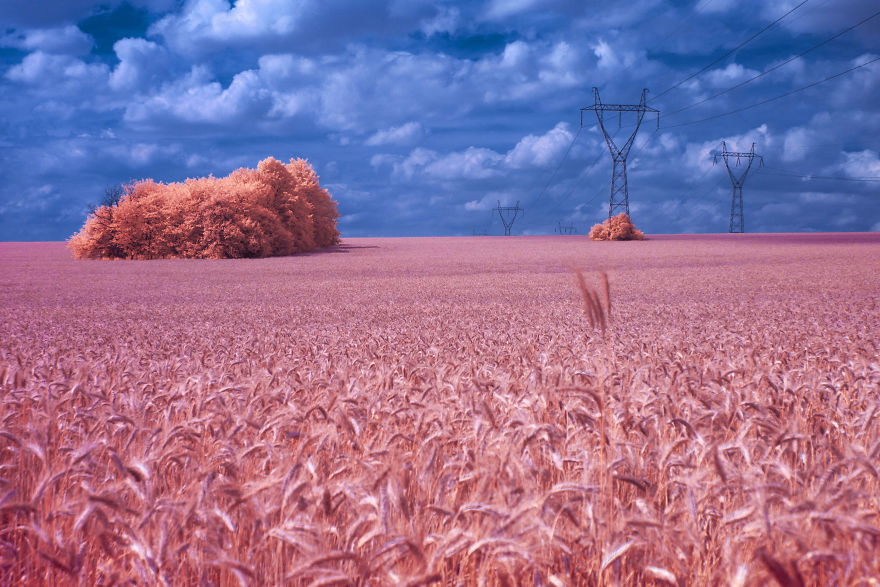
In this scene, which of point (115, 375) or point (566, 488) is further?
point (115, 375)

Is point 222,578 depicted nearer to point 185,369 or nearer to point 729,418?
point 729,418

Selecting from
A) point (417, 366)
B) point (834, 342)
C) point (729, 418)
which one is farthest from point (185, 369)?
point (834, 342)

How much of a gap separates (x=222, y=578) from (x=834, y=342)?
7.69 m

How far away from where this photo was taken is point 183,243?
41.0 m

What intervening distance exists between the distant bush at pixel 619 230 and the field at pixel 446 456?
52.1 m

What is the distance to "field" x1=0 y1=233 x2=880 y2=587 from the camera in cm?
192

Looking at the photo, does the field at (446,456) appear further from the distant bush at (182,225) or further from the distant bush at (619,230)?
the distant bush at (619,230)

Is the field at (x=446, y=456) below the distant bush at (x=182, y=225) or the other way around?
below

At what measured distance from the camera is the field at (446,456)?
1.92 metres

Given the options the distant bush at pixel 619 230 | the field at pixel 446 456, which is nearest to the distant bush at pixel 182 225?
the field at pixel 446 456

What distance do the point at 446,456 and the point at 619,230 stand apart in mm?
59321

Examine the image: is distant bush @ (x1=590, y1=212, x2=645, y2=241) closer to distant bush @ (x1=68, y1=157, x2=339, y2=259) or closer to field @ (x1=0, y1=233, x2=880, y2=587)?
distant bush @ (x1=68, y1=157, x2=339, y2=259)

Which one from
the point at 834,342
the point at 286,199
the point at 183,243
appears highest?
the point at 286,199

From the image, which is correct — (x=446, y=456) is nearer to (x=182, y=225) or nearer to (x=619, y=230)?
(x=182, y=225)
